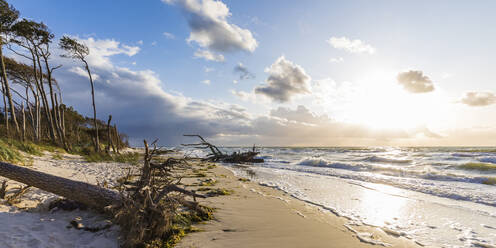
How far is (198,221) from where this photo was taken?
4098mm

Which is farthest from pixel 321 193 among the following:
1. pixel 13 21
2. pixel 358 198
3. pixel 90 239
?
pixel 13 21

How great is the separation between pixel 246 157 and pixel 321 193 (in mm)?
16004

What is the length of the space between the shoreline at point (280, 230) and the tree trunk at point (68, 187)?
5.35 ft

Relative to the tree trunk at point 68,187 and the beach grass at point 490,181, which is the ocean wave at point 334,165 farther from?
the tree trunk at point 68,187

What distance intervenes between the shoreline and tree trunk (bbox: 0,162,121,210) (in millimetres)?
1632

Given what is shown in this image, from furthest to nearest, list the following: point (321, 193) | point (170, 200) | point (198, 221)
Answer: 1. point (321, 193)
2. point (198, 221)
3. point (170, 200)

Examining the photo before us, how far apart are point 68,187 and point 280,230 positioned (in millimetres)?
3939

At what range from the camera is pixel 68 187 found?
3779 mm

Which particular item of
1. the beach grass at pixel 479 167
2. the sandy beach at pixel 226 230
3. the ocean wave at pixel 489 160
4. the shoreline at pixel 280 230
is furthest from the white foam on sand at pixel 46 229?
the ocean wave at pixel 489 160

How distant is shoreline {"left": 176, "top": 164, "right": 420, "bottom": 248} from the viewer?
134 inches

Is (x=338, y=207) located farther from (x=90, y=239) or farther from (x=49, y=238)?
(x=49, y=238)

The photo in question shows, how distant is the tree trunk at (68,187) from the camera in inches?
145

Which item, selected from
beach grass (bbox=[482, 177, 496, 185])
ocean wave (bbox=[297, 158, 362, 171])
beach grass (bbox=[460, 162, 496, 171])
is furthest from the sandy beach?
beach grass (bbox=[460, 162, 496, 171])

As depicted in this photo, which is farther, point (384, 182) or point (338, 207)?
point (384, 182)
